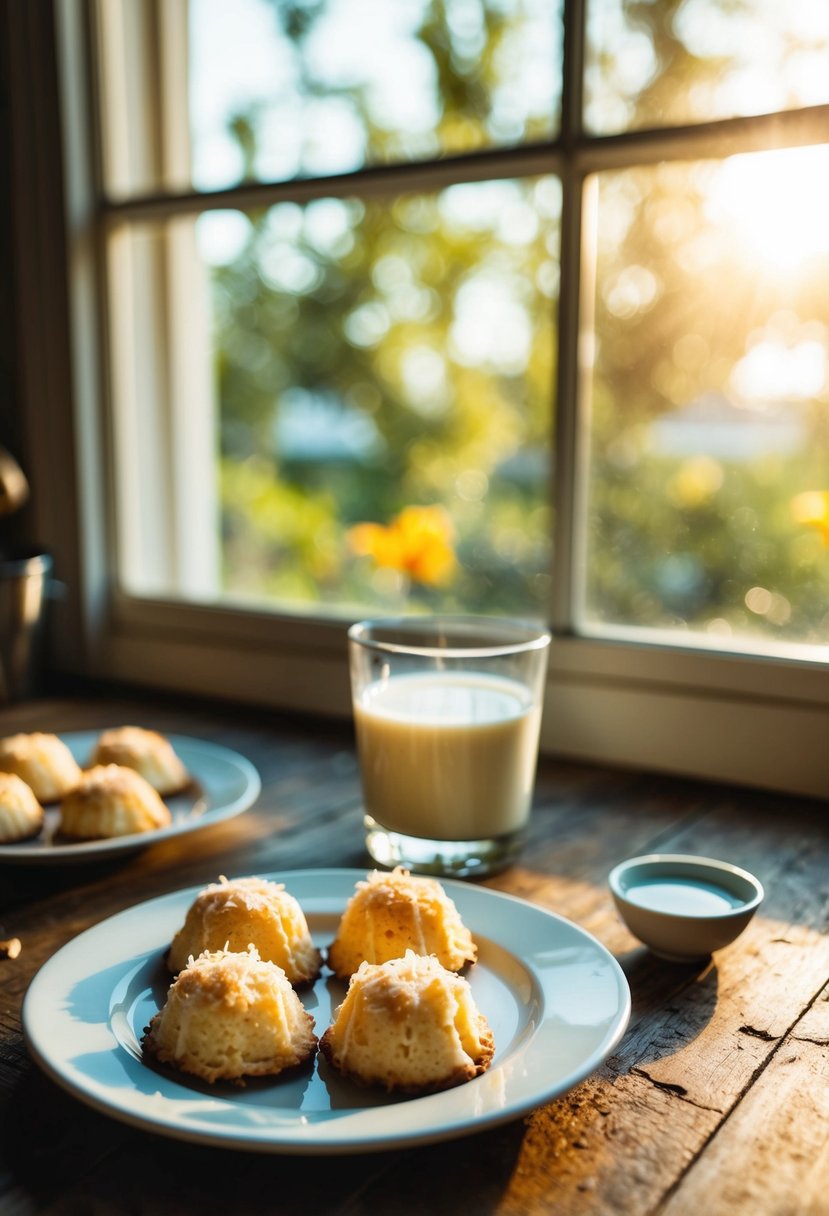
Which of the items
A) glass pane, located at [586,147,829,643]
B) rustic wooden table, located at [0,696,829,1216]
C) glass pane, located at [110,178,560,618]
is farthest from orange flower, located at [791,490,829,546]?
glass pane, located at [110,178,560,618]

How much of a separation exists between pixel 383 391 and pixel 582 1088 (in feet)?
7.60

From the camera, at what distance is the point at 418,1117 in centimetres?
57

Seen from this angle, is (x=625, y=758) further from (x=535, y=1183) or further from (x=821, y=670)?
(x=535, y=1183)

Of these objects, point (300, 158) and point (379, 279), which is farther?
point (379, 279)

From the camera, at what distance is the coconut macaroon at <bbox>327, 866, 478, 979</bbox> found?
2.46ft

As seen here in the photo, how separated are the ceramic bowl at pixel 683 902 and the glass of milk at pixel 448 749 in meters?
0.15

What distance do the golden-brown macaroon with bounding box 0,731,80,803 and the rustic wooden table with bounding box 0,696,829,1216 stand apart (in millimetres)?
109

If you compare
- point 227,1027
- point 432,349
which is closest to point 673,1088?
point 227,1027

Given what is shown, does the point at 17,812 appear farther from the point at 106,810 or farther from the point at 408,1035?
the point at 408,1035

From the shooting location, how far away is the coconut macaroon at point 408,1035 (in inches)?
24.3

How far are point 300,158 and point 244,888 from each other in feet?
5.39

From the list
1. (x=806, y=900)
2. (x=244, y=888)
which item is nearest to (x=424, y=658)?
(x=244, y=888)

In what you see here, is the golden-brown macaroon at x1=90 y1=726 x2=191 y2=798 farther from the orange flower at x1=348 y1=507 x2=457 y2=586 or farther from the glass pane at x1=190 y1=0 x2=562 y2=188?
the glass pane at x1=190 y1=0 x2=562 y2=188

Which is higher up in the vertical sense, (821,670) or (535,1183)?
(821,670)
